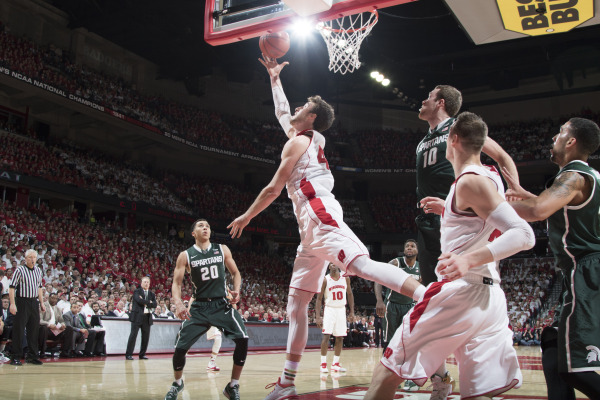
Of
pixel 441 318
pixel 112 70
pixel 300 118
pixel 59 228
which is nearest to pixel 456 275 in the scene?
pixel 441 318

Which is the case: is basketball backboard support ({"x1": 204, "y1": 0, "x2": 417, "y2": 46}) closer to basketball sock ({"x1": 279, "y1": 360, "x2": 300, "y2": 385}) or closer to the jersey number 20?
the jersey number 20

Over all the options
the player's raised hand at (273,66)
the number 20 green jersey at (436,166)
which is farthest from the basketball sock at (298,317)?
the player's raised hand at (273,66)

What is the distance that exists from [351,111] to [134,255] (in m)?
20.6

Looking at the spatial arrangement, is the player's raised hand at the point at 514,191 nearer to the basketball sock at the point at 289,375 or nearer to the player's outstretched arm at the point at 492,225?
Result: the player's outstretched arm at the point at 492,225

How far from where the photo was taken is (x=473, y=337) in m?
2.79

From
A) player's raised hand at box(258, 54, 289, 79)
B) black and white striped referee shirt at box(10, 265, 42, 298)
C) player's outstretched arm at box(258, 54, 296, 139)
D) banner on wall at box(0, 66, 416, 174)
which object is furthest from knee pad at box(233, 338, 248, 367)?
banner on wall at box(0, 66, 416, 174)

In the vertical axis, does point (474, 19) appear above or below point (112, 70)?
below

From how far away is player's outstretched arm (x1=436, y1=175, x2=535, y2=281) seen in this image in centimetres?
264

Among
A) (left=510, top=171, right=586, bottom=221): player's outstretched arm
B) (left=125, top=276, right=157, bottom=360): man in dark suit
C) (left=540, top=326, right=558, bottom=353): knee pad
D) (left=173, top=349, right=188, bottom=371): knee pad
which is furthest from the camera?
(left=125, top=276, right=157, bottom=360): man in dark suit

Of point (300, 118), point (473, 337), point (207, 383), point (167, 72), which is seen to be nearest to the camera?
point (473, 337)

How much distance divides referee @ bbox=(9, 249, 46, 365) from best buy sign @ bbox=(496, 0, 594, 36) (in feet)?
30.8

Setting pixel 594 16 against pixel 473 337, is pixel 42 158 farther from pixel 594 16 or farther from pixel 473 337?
pixel 473 337

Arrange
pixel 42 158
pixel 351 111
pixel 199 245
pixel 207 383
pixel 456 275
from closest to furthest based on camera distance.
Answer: pixel 456 275, pixel 199 245, pixel 207 383, pixel 42 158, pixel 351 111

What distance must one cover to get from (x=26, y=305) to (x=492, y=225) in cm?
975
